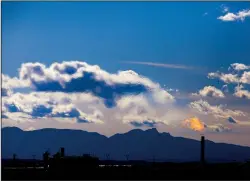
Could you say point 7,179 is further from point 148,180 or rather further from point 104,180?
point 148,180

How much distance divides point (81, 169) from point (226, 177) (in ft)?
91.2

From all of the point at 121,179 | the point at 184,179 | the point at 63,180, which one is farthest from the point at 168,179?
the point at 63,180

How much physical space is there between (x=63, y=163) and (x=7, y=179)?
1858 cm

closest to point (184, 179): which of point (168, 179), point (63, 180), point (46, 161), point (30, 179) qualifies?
point (168, 179)

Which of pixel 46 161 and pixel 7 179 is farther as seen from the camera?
pixel 46 161

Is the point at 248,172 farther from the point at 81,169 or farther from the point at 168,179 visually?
the point at 81,169

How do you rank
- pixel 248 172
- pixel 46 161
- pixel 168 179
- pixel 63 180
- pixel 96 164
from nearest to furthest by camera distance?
pixel 63 180, pixel 168 179, pixel 248 172, pixel 96 164, pixel 46 161

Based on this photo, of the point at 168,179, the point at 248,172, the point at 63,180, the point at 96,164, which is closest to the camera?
the point at 63,180

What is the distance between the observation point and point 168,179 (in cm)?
7612

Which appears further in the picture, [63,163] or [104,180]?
[63,163]

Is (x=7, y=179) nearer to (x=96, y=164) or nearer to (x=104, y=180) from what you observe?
(x=104, y=180)

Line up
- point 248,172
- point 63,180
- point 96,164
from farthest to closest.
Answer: point 96,164 → point 248,172 → point 63,180

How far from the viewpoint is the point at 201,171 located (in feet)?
301

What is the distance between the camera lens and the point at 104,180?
71.4 metres
